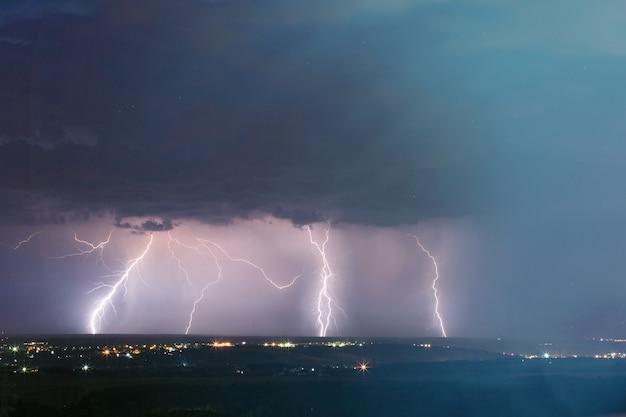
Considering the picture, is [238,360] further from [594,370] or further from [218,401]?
[218,401]

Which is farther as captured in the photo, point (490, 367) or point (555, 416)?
point (490, 367)

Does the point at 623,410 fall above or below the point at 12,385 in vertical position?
below

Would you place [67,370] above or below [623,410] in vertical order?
above

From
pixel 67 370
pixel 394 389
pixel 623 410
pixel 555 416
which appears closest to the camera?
pixel 555 416

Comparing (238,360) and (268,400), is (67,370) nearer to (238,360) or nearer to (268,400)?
(268,400)

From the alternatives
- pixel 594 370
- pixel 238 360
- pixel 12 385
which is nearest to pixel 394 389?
pixel 12 385

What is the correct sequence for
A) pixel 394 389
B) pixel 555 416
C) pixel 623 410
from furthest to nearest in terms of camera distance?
pixel 394 389, pixel 623 410, pixel 555 416

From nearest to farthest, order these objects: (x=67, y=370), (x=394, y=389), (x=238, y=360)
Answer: (x=394, y=389), (x=67, y=370), (x=238, y=360)

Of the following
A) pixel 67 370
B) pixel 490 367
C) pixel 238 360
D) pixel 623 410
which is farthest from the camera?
pixel 238 360

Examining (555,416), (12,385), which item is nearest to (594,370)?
(555,416)
